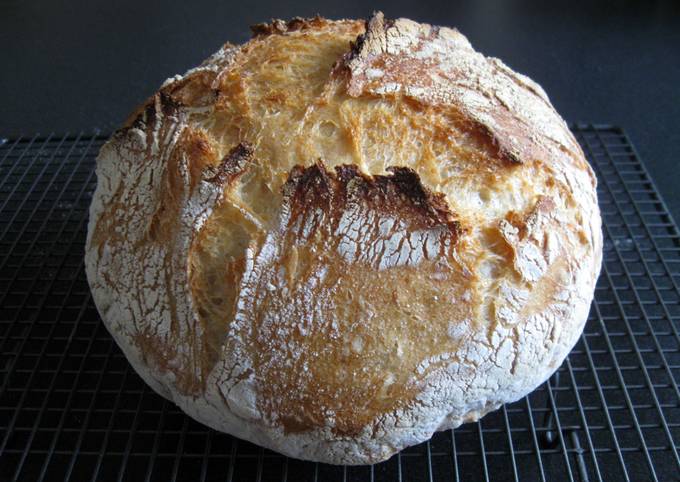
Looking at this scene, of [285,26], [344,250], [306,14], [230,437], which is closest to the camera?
[344,250]

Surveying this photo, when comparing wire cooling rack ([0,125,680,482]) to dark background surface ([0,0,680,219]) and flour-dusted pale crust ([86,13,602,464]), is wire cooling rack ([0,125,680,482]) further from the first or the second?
dark background surface ([0,0,680,219])

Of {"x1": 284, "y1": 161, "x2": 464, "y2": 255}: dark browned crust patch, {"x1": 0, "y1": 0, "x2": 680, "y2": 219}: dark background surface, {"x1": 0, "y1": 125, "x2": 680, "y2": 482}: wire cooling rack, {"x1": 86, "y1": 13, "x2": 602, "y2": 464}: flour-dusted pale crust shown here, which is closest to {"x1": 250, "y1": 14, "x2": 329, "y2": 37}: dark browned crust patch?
{"x1": 86, "y1": 13, "x2": 602, "y2": 464}: flour-dusted pale crust

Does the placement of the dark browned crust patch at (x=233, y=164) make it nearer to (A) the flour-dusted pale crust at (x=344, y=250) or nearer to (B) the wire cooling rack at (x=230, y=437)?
(A) the flour-dusted pale crust at (x=344, y=250)

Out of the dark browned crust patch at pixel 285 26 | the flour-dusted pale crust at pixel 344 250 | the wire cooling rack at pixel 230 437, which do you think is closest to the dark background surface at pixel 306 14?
the wire cooling rack at pixel 230 437

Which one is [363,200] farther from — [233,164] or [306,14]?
[306,14]

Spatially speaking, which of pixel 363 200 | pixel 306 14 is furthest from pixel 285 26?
pixel 306 14

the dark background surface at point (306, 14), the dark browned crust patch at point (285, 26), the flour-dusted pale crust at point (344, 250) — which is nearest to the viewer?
the flour-dusted pale crust at point (344, 250)

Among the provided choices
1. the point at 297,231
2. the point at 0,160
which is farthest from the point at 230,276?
the point at 0,160
